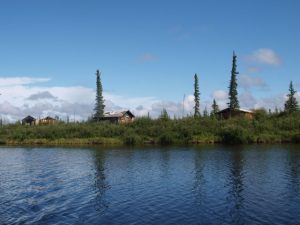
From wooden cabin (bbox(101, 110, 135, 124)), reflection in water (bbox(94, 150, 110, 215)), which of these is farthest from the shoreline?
reflection in water (bbox(94, 150, 110, 215))

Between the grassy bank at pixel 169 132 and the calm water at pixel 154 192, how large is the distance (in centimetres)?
4124

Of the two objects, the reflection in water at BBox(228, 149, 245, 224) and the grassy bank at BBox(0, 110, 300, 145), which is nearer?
the reflection in water at BBox(228, 149, 245, 224)

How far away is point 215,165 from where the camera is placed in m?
54.6

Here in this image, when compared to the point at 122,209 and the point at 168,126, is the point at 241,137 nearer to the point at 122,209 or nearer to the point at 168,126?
the point at 168,126

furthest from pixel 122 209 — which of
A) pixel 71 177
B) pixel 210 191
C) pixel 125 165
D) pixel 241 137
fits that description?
pixel 241 137

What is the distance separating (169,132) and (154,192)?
222ft

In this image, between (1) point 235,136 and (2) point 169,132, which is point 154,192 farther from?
(2) point 169,132

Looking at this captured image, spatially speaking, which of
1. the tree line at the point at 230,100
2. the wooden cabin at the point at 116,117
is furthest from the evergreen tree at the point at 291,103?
the wooden cabin at the point at 116,117

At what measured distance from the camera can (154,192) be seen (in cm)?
Result: 3675

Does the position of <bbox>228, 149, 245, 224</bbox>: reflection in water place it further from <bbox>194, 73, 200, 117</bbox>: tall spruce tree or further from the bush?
<bbox>194, 73, 200, 117</bbox>: tall spruce tree

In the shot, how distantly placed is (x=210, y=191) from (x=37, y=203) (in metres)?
14.8

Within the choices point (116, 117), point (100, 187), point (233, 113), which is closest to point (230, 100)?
point (233, 113)

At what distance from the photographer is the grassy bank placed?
328 feet

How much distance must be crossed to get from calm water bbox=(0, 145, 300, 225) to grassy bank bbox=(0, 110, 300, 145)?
41.2 meters
